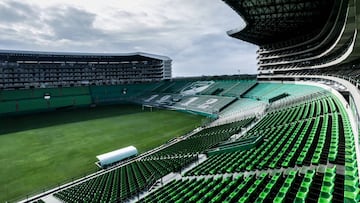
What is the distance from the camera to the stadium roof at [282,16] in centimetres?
2991

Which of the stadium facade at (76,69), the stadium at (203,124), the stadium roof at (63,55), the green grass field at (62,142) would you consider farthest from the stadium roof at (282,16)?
the stadium facade at (76,69)

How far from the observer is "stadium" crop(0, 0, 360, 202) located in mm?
10734

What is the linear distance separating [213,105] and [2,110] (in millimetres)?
50220

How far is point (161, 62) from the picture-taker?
88500 mm

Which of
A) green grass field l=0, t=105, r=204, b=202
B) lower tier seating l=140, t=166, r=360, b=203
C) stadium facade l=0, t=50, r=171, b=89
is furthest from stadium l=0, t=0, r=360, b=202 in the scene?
stadium facade l=0, t=50, r=171, b=89

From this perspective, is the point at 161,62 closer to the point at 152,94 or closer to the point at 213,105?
the point at 152,94

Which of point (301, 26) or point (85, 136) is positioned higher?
point (301, 26)

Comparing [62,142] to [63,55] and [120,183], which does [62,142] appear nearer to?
[120,183]

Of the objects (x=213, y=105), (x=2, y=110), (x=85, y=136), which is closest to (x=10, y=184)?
(x=85, y=136)

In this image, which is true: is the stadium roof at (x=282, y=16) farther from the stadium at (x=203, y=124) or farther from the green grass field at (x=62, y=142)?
the green grass field at (x=62, y=142)

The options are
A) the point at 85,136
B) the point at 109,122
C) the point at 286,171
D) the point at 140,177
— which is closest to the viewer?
the point at 286,171

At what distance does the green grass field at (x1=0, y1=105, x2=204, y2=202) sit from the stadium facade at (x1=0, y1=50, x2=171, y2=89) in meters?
17.0

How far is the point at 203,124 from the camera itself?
3906 centimetres

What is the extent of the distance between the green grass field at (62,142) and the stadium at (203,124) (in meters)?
0.18
